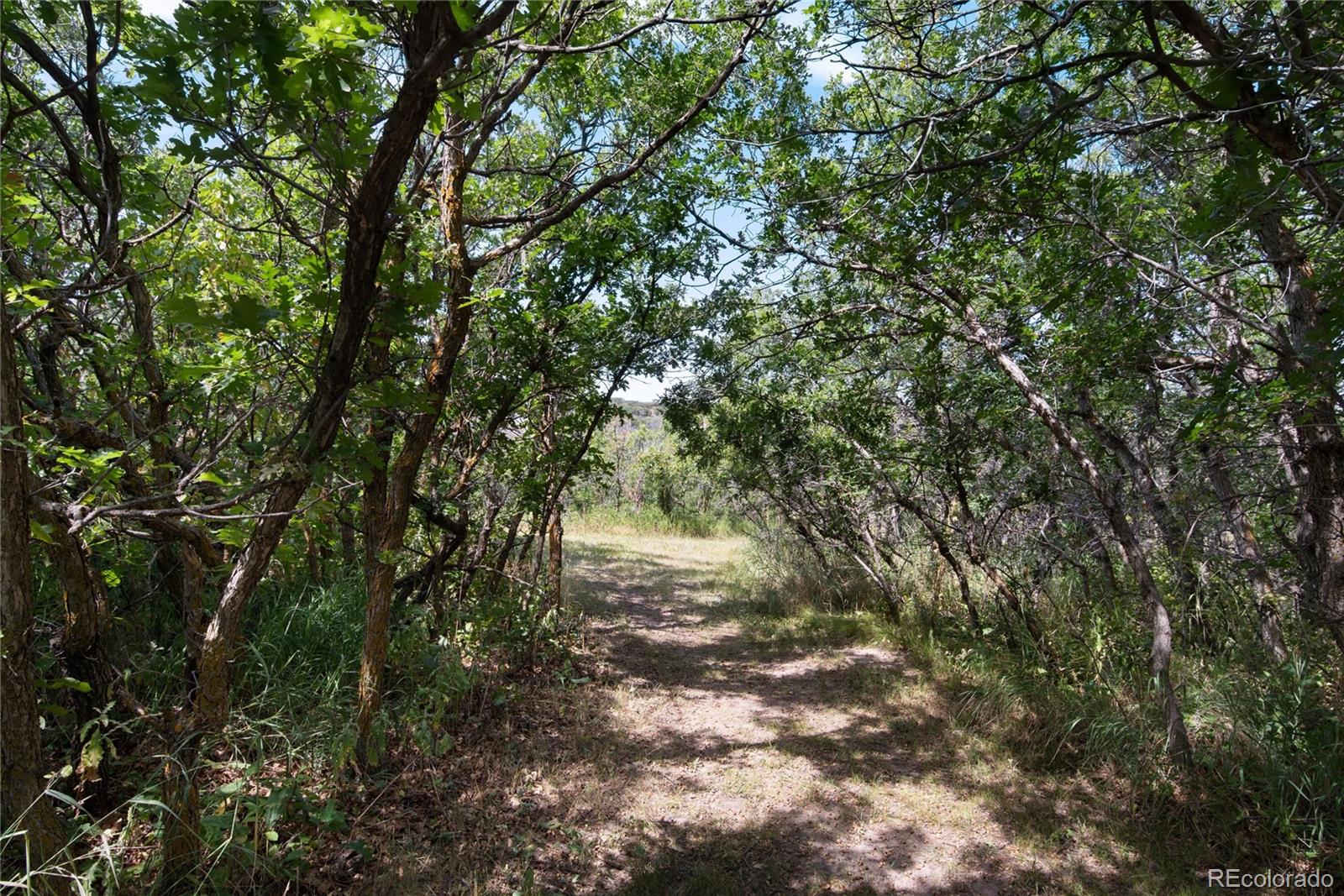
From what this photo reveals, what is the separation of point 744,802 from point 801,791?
36cm

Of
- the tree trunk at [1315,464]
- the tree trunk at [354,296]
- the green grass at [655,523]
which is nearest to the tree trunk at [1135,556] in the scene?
the tree trunk at [1315,464]

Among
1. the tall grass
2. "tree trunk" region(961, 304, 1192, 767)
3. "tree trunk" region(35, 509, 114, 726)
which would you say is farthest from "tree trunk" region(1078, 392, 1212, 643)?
"tree trunk" region(35, 509, 114, 726)

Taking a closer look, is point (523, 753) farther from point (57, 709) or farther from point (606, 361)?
point (606, 361)

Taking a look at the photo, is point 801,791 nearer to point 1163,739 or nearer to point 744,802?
point 744,802

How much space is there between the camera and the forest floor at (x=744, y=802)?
3004 millimetres

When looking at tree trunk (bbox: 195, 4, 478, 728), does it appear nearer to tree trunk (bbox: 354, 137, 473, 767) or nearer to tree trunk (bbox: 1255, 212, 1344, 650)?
tree trunk (bbox: 354, 137, 473, 767)

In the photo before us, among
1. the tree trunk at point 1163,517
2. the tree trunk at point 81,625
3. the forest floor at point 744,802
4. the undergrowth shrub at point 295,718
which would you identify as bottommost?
the forest floor at point 744,802

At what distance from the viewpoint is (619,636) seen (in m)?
6.91

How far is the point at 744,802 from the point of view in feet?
12.1

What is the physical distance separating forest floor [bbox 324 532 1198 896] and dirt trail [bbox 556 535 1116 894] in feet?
0.04

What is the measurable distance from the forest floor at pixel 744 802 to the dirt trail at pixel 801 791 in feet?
0.04

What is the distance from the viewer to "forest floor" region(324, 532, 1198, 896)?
3.00 m

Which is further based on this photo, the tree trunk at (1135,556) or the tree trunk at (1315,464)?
the tree trunk at (1135,556)

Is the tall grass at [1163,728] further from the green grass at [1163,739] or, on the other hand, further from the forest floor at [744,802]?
the forest floor at [744,802]
